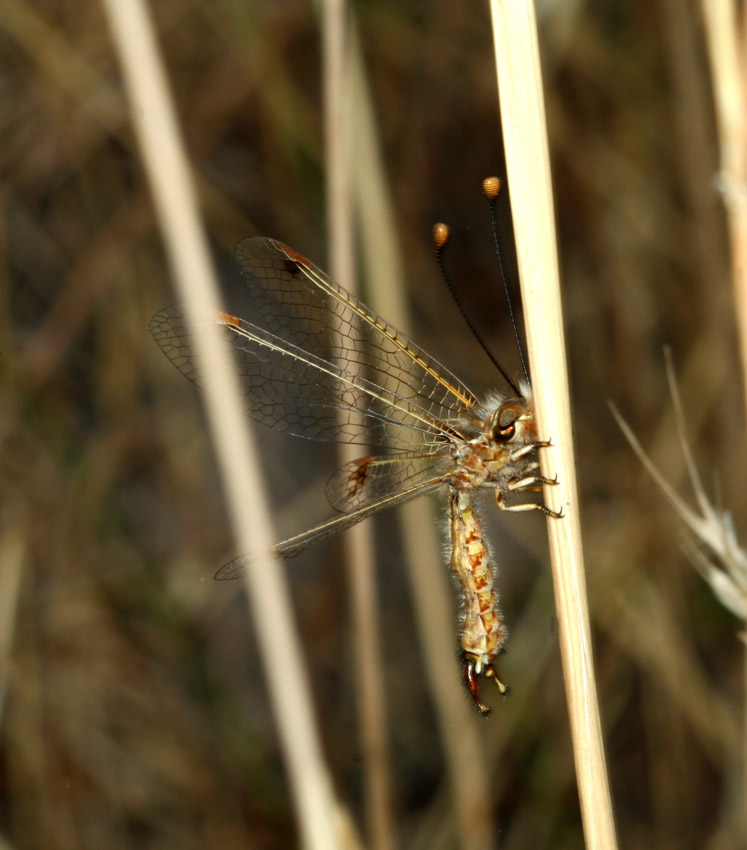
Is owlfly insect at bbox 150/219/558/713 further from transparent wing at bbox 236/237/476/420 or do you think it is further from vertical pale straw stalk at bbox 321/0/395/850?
vertical pale straw stalk at bbox 321/0/395/850

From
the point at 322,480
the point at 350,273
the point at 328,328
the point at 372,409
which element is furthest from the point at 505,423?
the point at 322,480

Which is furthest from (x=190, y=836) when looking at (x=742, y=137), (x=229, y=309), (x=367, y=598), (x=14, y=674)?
(x=742, y=137)

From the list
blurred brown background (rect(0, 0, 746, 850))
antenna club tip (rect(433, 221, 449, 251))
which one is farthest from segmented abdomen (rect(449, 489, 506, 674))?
A: blurred brown background (rect(0, 0, 746, 850))

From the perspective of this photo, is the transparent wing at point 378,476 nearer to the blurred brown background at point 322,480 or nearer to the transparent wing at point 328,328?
the transparent wing at point 328,328

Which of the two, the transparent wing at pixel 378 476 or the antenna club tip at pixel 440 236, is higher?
the antenna club tip at pixel 440 236

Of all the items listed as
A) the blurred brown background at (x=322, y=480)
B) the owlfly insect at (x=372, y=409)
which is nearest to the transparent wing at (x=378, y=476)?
the owlfly insect at (x=372, y=409)

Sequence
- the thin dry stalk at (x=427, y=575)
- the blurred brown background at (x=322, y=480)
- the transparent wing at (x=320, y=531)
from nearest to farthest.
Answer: the transparent wing at (x=320, y=531)
the thin dry stalk at (x=427, y=575)
the blurred brown background at (x=322, y=480)

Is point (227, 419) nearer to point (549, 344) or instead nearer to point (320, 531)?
point (320, 531)

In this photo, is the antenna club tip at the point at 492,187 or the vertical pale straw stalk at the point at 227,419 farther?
the vertical pale straw stalk at the point at 227,419
